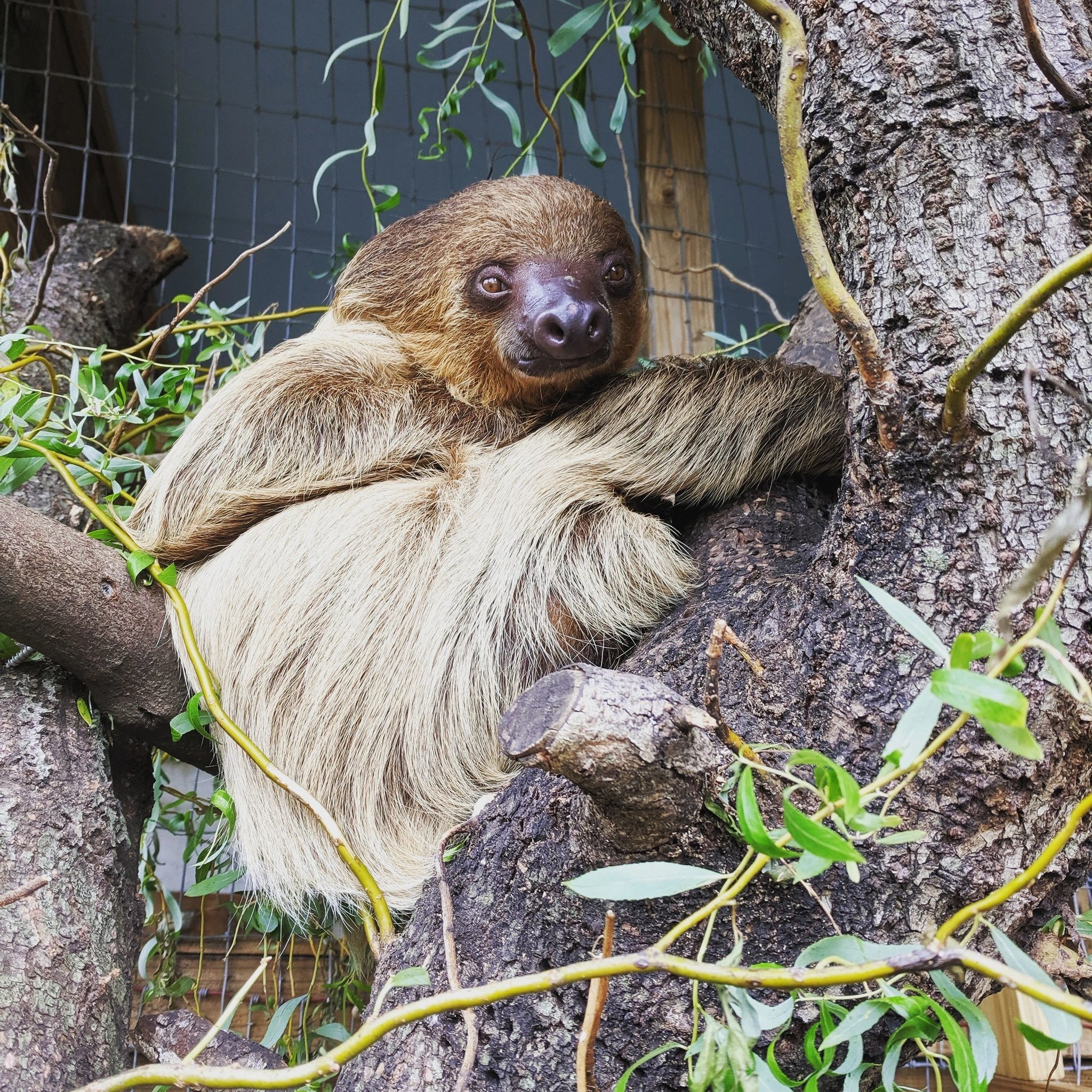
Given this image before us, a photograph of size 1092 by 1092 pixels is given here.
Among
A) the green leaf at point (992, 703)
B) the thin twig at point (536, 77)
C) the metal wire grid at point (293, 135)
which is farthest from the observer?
the metal wire grid at point (293, 135)

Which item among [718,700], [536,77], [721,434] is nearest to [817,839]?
[718,700]

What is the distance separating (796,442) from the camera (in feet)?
7.61

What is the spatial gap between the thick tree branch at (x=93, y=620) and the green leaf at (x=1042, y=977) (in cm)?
163

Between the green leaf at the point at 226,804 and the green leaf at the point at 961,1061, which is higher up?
the green leaf at the point at 961,1061

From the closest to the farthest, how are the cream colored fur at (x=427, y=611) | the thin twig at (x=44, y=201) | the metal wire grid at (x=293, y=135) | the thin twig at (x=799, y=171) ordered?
the thin twig at (x=799, y=171)
the cream colored fur at (x=427, y=611)
the thin twig at (x=44, y=201)
the metal wire grid at (x=293, y=135)

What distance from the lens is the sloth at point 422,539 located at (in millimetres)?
2199

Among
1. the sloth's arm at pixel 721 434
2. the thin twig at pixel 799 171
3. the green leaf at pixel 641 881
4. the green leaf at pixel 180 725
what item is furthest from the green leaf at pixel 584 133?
the green leaf at pixel 641 881

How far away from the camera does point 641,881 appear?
113cm

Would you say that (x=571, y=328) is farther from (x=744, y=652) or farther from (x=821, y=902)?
(x=821, y=902)

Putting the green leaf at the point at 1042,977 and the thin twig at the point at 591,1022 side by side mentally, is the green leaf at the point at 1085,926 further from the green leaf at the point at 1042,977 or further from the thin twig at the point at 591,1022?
the thin twig at the point at 591,1022

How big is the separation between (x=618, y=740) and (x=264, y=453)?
150 centimetres

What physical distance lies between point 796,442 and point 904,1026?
1261 millimetres

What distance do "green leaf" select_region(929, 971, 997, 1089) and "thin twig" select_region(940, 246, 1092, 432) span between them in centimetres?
68

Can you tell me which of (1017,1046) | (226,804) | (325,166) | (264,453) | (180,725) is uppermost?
(325,166)
